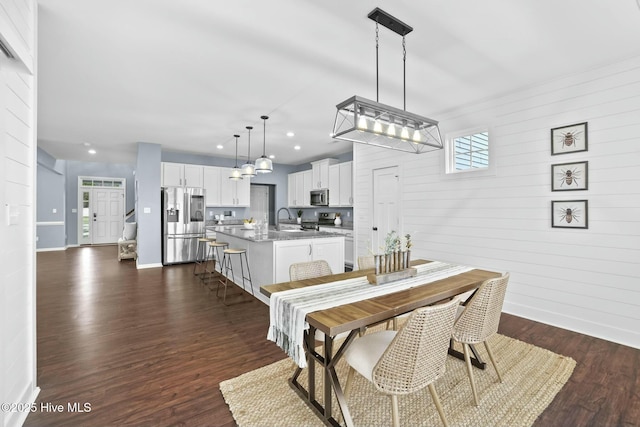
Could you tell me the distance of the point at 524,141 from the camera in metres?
3.40

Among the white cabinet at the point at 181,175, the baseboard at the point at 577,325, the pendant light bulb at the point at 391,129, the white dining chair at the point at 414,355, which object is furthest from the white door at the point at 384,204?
the white cabinet at the point at 181,175

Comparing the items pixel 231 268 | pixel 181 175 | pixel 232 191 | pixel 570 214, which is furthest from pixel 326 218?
pixel 570 214

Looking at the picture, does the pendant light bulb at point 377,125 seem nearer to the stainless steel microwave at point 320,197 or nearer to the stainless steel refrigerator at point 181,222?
the stainless steel microwave at point 320,197

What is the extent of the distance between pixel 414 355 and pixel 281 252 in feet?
8.60

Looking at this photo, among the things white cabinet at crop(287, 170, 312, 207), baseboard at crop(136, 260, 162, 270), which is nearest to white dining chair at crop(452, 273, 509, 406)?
white cabinet at crop(287, 170, 312, 207)

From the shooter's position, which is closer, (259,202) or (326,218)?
(326,218)

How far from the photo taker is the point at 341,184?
21.9ft

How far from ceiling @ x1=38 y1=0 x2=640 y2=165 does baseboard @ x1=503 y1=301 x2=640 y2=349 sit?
256cm

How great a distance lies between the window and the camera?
3809 mm

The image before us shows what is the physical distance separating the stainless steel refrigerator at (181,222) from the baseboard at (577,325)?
6082 millimetres

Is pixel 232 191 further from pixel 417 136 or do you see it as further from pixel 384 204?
pixel 417 136

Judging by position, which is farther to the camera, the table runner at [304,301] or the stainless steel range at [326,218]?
the stainless steel range at [326,218]

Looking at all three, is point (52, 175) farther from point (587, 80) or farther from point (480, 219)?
point (587, 80)

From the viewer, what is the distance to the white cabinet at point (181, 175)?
6750mm
